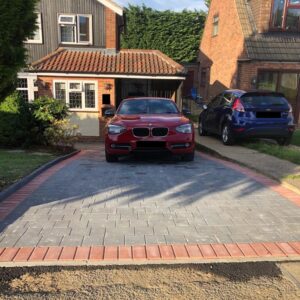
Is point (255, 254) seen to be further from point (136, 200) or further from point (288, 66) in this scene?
point (288, 66)

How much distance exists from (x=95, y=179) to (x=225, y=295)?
3.82m

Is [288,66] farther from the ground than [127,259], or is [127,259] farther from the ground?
[288,66]

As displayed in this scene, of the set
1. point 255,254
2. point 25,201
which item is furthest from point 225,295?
point 25,201

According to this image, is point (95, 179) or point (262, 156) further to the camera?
point (262, 156)

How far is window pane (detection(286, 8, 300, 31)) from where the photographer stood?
55.6 ft

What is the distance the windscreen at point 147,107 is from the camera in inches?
350

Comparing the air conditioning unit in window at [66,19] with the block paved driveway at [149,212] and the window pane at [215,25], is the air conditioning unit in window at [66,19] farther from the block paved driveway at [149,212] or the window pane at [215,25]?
the block paved driveway at [149,212]

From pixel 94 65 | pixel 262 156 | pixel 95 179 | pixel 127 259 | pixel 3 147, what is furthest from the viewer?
pixel 94 65

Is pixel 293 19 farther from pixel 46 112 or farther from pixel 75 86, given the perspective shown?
pixel 46 112

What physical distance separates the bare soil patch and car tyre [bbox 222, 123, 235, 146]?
24.8 feet

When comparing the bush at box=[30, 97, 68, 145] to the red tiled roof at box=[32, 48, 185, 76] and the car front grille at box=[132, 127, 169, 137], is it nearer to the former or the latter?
the car front grille at box=[132, 127, 169, 137]

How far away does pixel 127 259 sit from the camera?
3.26 m

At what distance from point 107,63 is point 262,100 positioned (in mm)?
8977

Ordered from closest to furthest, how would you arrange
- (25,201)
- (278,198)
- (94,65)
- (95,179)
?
1. (25,201)
2. (278,198)
3. (95,179)
4. (94,65)
